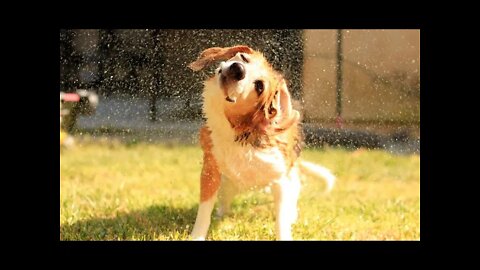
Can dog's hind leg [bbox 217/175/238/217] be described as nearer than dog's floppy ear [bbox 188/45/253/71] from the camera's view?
No

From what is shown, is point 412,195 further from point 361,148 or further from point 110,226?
point 110,226

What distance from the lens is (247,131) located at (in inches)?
85.4

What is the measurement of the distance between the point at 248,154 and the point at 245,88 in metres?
0.28

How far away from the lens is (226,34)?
2.54 metres

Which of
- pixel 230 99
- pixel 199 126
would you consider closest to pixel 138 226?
pixel 199 126

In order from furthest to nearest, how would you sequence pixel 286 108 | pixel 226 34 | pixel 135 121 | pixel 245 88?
pixel 135 121 → pixel 226 34 → pixel 286 108 → pixel 245 88

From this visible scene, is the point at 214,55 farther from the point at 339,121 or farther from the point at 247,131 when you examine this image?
the point at 339,121

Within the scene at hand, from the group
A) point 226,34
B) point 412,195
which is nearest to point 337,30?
point 226,34

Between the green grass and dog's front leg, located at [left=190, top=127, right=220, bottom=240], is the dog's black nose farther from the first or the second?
the green grass

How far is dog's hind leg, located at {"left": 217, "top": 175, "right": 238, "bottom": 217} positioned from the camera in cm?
246

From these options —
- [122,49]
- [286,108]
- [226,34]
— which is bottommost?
[286,108]

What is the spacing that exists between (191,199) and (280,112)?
1188 mm

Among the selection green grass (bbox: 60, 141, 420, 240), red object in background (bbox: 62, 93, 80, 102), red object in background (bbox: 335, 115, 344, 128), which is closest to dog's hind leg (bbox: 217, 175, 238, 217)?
green grass (bbox: 60, 141, 420, 240)

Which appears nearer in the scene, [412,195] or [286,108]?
[286,108]
